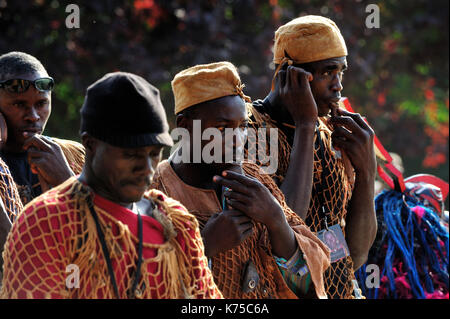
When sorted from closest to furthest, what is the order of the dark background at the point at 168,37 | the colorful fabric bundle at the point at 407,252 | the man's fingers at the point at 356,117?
the man's fingers at the point at 356,117 < the colorful fabric bundle at the point at 407,252 < the dark background at the point at 168,37

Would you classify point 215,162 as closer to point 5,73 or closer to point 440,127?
point 5,73

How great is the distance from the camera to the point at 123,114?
2.34 metres

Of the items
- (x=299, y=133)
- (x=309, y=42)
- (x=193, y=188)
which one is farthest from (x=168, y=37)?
(x=193, y=188)

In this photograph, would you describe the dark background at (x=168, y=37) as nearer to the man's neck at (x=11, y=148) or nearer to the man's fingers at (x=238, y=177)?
the man's neck at (x=11, y=148)

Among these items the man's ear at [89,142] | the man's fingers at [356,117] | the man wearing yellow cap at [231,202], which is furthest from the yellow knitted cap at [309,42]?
the man's ear at [89,142]

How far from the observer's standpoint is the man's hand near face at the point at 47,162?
324 centimetres

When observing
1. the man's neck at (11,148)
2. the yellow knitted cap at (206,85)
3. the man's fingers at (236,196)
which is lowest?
the man's fingers at (236,196)

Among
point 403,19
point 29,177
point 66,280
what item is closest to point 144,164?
point 66,280

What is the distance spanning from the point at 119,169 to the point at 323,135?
2098 millimetres

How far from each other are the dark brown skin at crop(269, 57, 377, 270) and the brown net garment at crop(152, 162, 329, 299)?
1.94 feet

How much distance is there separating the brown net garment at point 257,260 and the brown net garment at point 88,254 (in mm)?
500

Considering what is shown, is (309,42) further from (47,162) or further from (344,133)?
(47,162)

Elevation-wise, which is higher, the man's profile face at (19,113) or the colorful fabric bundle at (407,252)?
the man's profile face at (19,113)

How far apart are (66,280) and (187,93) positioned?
4.06ft
